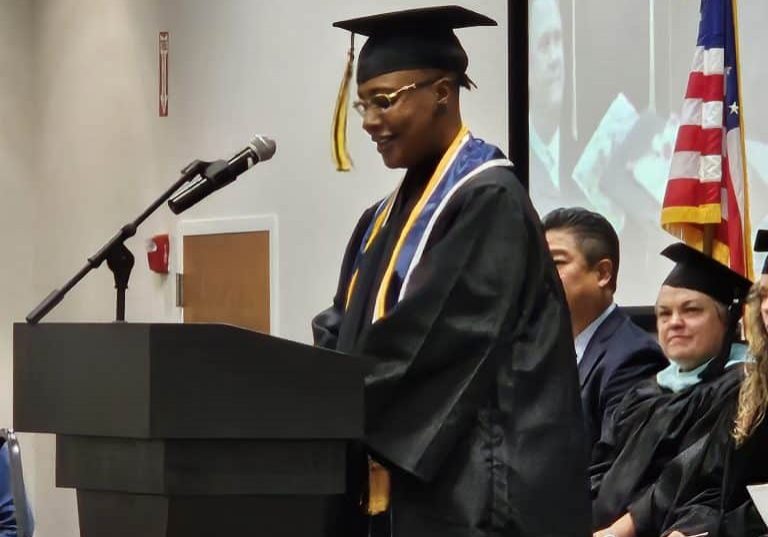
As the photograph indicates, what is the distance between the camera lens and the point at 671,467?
12.2 feet

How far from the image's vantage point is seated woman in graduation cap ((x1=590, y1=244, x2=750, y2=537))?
3.84 m

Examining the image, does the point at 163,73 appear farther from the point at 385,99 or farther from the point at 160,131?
the point at 385,99

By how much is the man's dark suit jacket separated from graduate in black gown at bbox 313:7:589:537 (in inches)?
63.2

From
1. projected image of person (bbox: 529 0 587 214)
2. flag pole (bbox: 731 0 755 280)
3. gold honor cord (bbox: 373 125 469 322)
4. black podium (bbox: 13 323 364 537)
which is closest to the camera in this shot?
black podium (bbox: 13 323 364 537)

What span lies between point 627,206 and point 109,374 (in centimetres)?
331

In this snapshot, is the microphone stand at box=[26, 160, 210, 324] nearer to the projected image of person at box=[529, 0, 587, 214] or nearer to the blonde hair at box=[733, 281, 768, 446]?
the blonde hair at box=[733, 281, 768, 446]

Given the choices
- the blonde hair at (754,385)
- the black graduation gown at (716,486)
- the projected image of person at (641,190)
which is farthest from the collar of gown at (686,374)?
the projected image of person at (641,190)

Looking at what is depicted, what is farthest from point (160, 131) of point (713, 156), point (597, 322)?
point (597, 322)

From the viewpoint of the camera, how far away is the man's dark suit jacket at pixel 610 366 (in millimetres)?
4141

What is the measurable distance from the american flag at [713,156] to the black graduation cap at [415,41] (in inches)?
77.6

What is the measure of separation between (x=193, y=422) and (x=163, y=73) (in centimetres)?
543

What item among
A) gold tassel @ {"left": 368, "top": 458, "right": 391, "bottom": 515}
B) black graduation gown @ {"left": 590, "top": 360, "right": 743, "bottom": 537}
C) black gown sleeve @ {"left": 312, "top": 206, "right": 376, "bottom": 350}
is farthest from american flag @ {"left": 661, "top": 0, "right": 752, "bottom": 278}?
gold tassel @ {"left": 368, "top": 458, "right": 391, "bottom": 515}

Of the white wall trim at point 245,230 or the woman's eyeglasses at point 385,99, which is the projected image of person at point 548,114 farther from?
the woman's eyeglasses at point 385,99


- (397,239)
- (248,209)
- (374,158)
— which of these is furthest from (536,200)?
(397,239)
